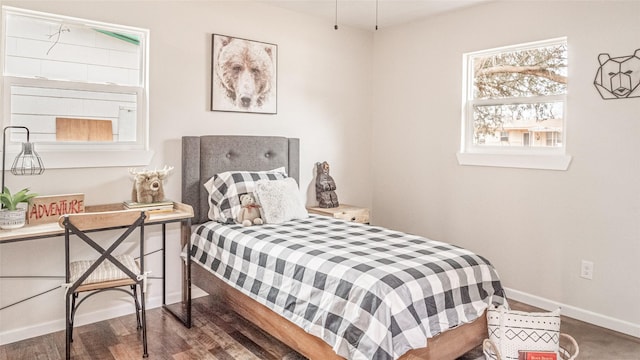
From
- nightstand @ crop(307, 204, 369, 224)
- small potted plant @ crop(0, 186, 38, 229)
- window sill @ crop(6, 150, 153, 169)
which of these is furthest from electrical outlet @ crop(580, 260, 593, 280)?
small potted plant @ crop(0, 186, 38, 229)

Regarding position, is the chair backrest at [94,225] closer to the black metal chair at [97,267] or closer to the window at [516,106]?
the black metal chair at [97,267]

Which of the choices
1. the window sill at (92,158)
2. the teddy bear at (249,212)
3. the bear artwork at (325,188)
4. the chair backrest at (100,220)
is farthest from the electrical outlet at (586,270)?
the window sill at (92,158)

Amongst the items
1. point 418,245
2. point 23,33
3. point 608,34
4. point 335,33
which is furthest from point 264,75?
point 608,34

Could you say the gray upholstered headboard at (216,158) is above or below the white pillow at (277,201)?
above

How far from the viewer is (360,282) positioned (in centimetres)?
204

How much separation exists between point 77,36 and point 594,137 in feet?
11.9

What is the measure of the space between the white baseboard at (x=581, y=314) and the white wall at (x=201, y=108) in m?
1.82

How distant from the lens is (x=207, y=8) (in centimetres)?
349

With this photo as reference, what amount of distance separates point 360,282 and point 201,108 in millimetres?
2136

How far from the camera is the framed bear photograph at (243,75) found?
357cm

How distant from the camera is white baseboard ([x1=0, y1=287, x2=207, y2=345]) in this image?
277 cm

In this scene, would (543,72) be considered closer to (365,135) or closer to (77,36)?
(365,135)

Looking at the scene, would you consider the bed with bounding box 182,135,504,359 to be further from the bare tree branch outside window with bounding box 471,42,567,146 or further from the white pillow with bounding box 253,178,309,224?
the bare tree branch outside window with bounding box 471,42,567,146

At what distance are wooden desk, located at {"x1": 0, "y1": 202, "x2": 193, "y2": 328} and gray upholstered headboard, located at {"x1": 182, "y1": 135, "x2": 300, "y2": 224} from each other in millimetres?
243
